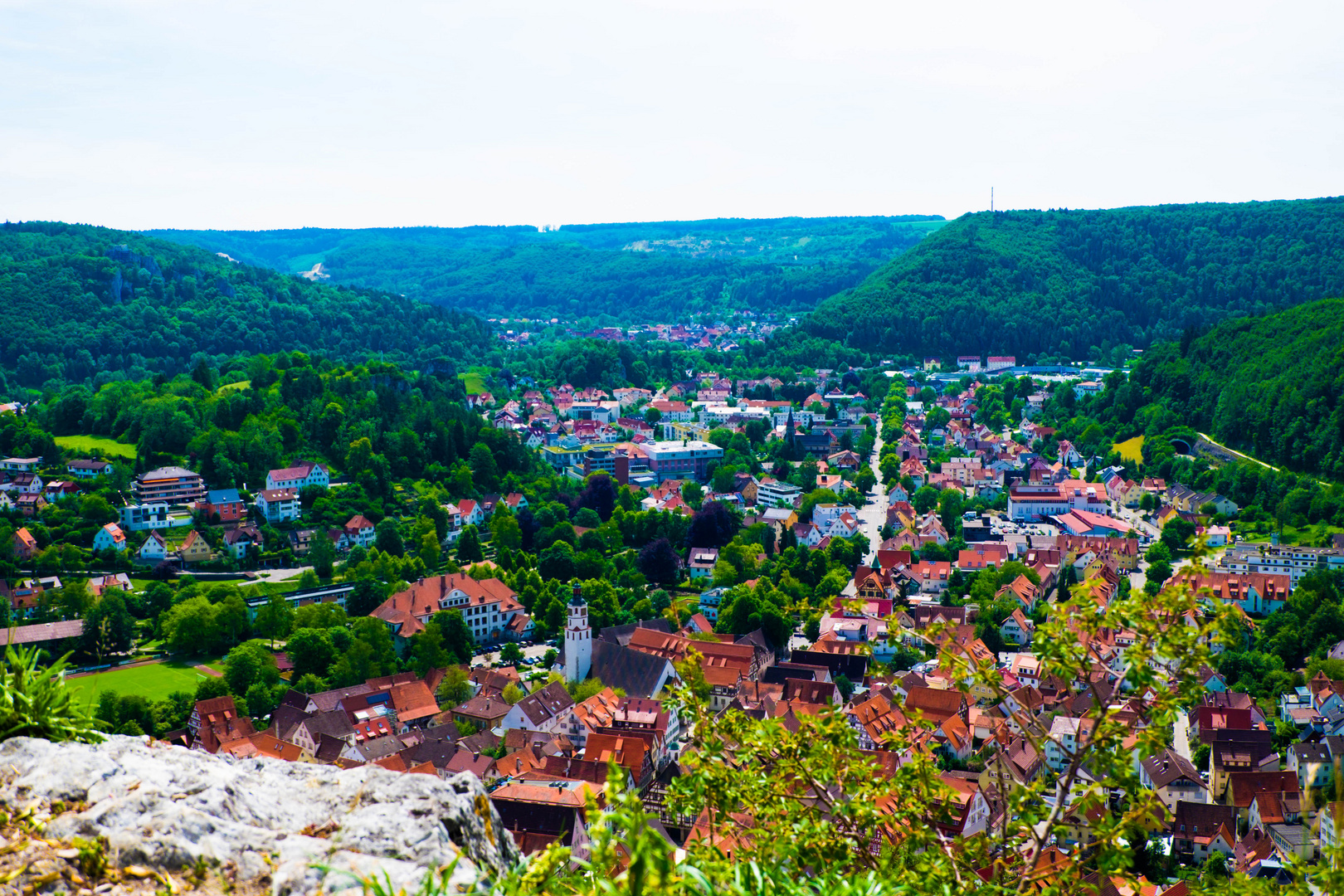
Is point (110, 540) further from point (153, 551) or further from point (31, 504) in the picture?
point (31, 504)

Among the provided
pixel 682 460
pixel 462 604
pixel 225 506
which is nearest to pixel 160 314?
pixel 682 460

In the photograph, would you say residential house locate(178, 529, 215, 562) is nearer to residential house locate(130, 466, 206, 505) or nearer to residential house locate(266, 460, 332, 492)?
residential house locate(130, 466, 206, 505)

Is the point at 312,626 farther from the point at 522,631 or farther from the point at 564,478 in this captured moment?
the point at 564,478

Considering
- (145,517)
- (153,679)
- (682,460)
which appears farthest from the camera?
(682,460)

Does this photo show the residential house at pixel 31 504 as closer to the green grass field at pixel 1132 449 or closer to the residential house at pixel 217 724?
the residential house at pixel 217 724

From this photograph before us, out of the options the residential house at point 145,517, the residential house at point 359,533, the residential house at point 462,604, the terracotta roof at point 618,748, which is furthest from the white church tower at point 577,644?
the residential house at point 145,517

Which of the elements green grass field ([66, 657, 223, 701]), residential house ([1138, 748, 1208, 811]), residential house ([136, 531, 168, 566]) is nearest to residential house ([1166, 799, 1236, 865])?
residential house ([1138, 748, 1208, 811])

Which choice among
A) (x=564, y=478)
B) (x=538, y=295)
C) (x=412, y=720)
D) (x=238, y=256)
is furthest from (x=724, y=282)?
(x=412, y=720)
